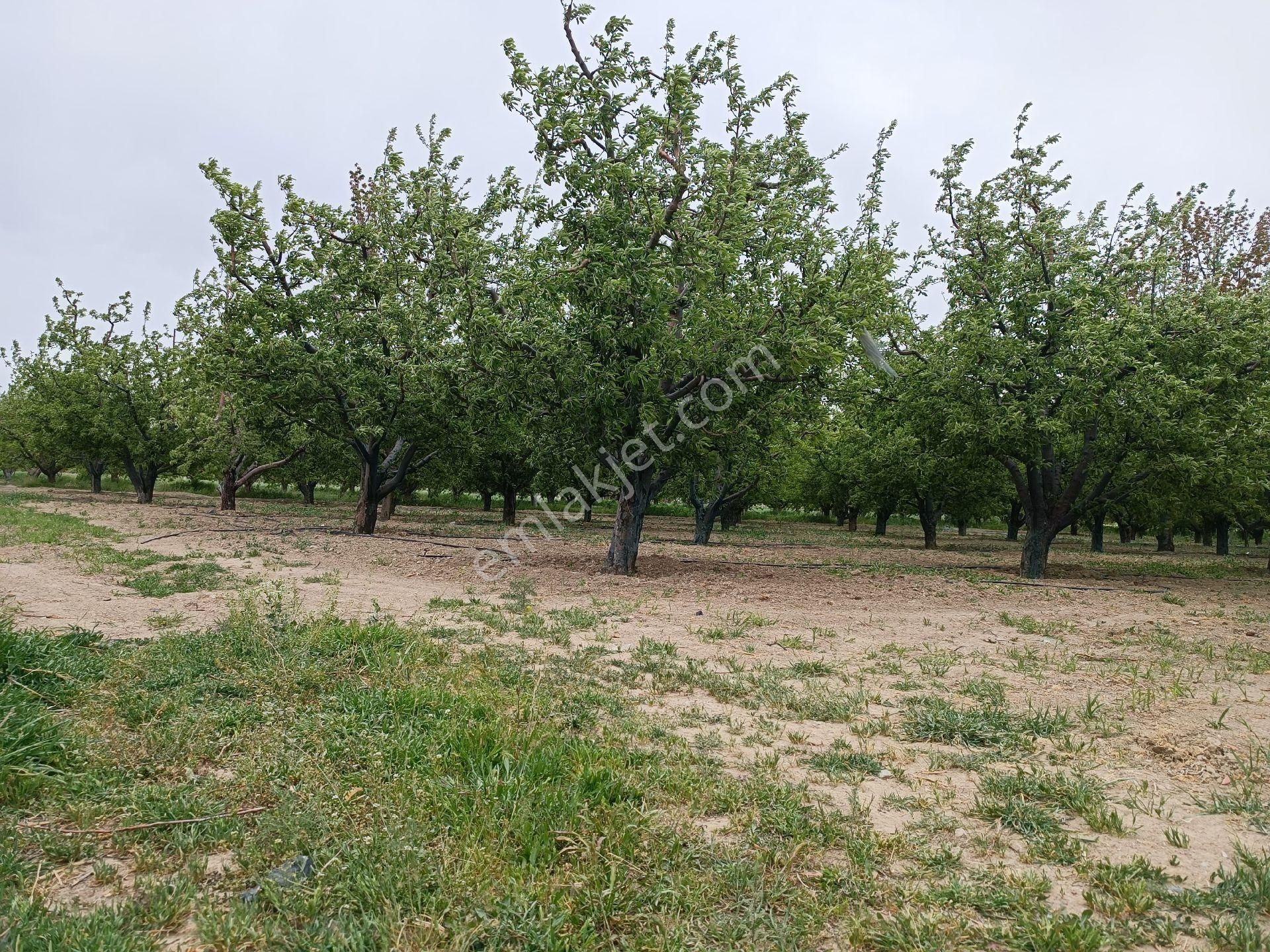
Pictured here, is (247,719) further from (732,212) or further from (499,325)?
(732,212)

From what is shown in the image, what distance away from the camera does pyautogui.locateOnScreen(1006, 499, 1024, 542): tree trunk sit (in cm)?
3744

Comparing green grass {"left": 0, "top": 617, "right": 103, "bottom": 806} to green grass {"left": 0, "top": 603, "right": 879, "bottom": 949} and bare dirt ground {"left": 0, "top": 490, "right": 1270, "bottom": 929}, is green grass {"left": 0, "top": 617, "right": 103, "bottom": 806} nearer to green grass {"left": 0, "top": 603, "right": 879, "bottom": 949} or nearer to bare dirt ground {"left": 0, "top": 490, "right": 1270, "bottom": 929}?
green grass {"left": 0, "top": 603, "right": 879, "bottom": 949}

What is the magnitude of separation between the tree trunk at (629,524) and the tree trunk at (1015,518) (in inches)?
1088

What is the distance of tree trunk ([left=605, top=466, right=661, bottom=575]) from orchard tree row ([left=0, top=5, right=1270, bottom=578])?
0.06 meters

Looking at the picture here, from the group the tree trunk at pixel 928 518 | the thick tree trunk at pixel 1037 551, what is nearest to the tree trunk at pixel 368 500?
the thick tree trunk at pixel 1037 551

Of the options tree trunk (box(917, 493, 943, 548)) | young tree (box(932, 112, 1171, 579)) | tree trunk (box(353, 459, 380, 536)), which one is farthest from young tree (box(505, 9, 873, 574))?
tree trunk (box(917, 493, 943, 548))

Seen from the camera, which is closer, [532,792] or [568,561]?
[532,792]

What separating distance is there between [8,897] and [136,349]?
3876 cm

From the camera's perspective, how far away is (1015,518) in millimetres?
40469

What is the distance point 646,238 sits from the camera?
1270 cm

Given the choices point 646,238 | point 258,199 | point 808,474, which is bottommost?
point 808,474

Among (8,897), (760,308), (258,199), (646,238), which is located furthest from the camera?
(258,199)

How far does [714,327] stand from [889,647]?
23.2 ft

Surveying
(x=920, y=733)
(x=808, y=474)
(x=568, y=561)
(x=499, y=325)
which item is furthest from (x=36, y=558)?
(x=808, y=474)
